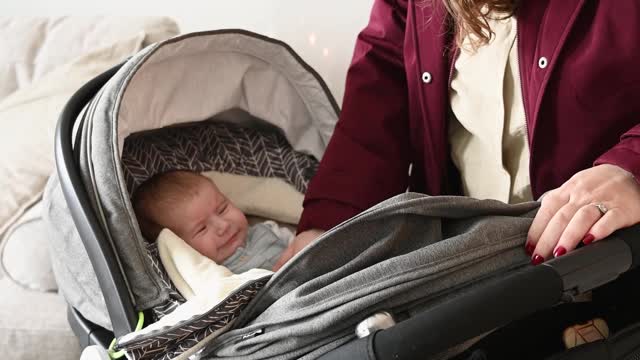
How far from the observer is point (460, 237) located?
2.95 feet

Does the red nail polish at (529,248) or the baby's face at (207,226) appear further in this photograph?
the baby's face at (207,226)

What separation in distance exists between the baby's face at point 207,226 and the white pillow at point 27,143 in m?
0.41

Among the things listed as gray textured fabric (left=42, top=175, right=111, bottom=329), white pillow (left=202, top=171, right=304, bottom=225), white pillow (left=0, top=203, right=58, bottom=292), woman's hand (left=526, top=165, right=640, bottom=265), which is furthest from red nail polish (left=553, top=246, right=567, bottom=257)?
white pillow (left=0, top=203, right=58, bottom=292)

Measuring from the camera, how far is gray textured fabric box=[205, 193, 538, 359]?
0.86 metres

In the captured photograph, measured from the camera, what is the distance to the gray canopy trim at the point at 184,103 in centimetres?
Result: 119

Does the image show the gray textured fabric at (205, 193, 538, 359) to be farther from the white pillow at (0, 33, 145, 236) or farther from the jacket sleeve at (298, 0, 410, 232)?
the white pillow at (0, 33, 145, 236)

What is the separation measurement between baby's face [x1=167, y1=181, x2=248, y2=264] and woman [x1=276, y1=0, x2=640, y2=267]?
0.61 feet

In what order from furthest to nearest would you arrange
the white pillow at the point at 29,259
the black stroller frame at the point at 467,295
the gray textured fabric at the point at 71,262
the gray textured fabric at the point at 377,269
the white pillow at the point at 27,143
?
the white pillow at the point at 27,143 → the white pillow at the point at 29,259 → the gray textured fabric at the point at 71,262 → the gray textured fabric at the point at 377,269 → the black stroller frame at the point at 467,295

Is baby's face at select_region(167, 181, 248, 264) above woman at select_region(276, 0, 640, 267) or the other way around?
the other way around

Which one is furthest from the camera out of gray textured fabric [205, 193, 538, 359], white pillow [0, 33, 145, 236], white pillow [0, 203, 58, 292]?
white pillow [0, 33, 145, 236]

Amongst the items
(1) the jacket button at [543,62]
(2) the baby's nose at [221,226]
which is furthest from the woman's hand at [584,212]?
(2) the baby's nose at [221,226]

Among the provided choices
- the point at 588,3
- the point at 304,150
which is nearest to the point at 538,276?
the point at 588,3

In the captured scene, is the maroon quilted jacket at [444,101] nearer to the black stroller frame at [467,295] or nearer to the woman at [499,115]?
the woman at [499,115]

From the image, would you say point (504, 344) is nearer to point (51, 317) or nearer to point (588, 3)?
point (588, 3)
